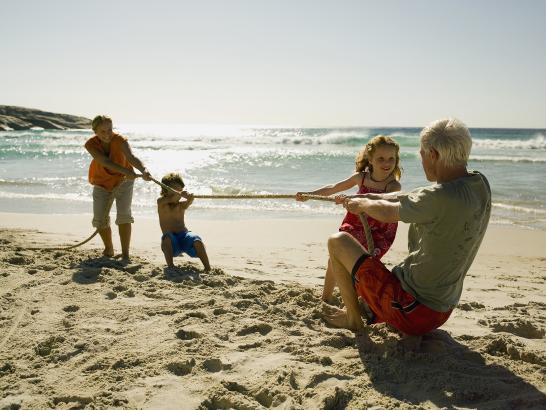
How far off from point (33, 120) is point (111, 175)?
197 feet

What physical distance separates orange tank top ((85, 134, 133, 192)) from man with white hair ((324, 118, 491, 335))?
2867mm

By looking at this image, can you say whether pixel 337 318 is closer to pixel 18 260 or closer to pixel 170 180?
pixel 170 180

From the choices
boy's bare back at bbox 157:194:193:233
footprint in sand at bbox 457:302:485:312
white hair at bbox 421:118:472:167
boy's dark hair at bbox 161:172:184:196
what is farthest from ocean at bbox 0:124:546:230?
white hair at bbox 421:118:472:167

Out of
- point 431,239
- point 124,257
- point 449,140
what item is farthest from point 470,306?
point 124,257

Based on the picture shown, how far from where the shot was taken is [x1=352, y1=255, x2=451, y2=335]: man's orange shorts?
2850 mm

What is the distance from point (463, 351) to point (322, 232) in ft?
14.3

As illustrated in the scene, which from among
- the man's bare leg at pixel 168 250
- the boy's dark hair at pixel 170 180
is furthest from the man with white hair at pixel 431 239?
the boy's dark hair at pixel 170 180

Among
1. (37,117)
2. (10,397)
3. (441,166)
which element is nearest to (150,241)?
(10,397)

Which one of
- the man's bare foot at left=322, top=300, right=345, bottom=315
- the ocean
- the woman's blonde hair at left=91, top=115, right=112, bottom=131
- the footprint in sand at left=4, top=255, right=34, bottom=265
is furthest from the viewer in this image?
the ocean

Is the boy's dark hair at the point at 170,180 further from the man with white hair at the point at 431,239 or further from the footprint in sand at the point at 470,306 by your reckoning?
the footprint in sand at the point at 470,306

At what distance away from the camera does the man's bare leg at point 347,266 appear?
3.11m

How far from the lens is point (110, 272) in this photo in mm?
4586

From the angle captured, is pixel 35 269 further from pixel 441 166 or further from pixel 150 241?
pixel 441 166

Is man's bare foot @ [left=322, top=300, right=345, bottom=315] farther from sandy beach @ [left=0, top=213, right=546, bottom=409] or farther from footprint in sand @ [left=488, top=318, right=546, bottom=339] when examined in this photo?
footprint in sand @ [left=488, top=318, right=546, bottom=339]
